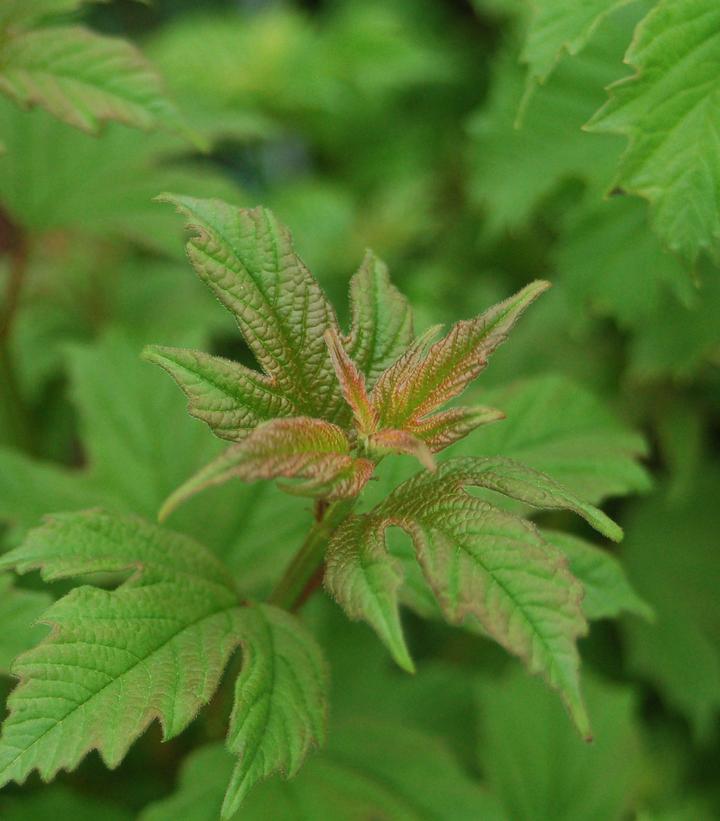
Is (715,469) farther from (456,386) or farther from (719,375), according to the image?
(456,386)

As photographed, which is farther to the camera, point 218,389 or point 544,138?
point 544,138

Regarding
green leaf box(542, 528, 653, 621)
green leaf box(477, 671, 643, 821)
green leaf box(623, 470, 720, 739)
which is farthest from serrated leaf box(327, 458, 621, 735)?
green leaf box(623, 470, 720, 739)

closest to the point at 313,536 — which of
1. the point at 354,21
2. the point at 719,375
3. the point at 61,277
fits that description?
the point at 719,375

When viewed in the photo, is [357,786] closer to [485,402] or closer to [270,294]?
Answer: [485,402]

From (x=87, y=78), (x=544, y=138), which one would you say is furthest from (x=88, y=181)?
(x=544, y=138)

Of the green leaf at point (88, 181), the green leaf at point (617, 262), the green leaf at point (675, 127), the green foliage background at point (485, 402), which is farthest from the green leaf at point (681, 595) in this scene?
the green leaf at point (88, 181)
